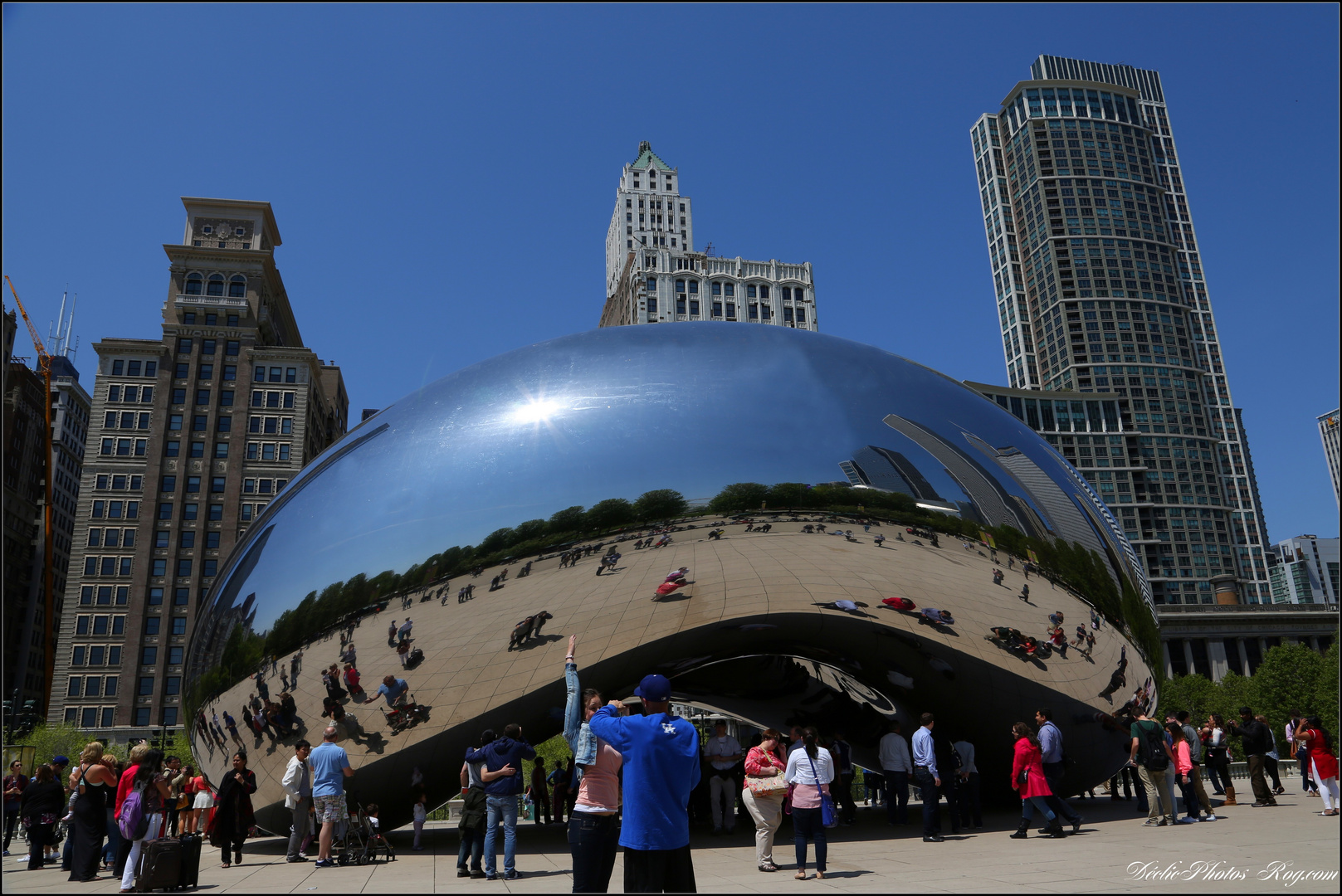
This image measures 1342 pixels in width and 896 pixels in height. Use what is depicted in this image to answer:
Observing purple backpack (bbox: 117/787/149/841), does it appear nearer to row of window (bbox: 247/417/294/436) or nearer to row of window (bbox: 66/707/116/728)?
row of window (bbox: 66/707/116/728)

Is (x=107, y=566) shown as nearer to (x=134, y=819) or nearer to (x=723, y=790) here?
(x=134, y=819)

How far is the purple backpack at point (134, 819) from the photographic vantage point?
8469mm

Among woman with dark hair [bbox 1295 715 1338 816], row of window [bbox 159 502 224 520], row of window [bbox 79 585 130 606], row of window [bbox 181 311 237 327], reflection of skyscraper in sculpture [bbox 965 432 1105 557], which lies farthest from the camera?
row of window [bbox 181 311 237 327]

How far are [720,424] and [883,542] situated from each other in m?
1.76

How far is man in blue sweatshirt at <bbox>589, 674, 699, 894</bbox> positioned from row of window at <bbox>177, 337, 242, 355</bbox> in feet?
322

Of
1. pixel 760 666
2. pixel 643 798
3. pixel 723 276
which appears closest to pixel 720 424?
pixel 760 666

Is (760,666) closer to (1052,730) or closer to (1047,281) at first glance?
(1052,730)

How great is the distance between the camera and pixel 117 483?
86125 mm

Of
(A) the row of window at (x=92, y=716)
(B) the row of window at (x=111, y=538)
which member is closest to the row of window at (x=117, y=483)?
(B) the row of window at (x=111, y=538)

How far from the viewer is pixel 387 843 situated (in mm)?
9273

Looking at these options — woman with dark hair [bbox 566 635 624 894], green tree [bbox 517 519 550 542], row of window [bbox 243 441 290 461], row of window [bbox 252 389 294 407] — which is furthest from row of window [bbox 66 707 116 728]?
woman with dark hair [bbox 566 635 624 894]

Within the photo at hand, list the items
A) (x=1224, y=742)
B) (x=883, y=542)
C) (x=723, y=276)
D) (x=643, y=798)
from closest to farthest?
(x=643, y=798)
(x=883, y=542)
(x=1224, y=742)
(x=723, y=276)

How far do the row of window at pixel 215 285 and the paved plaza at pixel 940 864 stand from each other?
312ft

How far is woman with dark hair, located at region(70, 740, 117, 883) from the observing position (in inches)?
356
